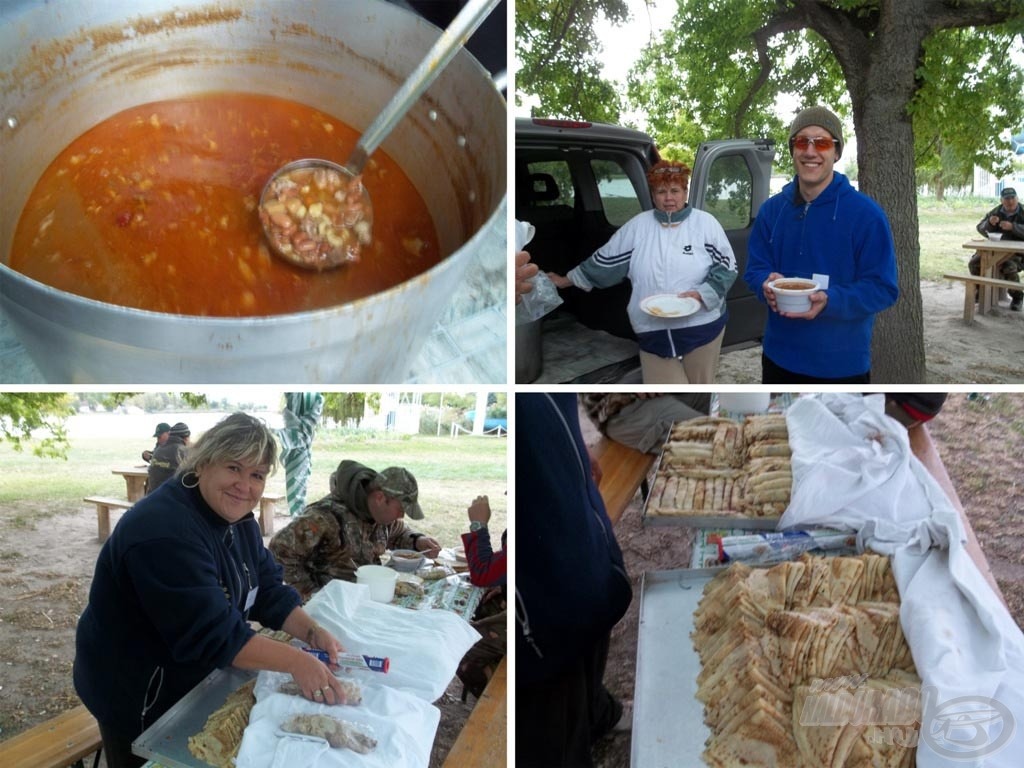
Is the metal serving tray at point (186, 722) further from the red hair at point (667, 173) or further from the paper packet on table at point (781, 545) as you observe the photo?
the red hair at point (667, 173)

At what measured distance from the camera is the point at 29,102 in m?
1.05

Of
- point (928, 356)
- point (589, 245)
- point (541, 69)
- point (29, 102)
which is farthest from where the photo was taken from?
point (928, 356)

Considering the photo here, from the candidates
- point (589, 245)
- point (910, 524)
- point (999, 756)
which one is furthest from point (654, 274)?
point (999, 756)

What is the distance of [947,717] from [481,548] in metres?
0.99

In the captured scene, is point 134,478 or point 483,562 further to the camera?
point 483,562

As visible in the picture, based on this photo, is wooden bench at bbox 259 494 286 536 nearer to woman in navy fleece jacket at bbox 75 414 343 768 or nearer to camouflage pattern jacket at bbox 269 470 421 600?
camouflage pattern jacket at bbox 269 470 421 600

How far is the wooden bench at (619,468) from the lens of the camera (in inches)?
76.7

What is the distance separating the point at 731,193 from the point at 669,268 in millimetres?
278

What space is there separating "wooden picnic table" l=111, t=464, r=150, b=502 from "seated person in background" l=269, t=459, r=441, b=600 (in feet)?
1.43

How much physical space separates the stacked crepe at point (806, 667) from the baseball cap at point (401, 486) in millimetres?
854

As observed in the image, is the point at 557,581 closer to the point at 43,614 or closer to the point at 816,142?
the point at 816,142

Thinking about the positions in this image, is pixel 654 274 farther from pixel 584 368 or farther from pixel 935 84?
pixel 935 84

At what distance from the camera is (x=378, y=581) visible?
182 cm

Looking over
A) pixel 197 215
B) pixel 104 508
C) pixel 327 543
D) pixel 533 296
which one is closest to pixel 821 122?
pixel 533 296
